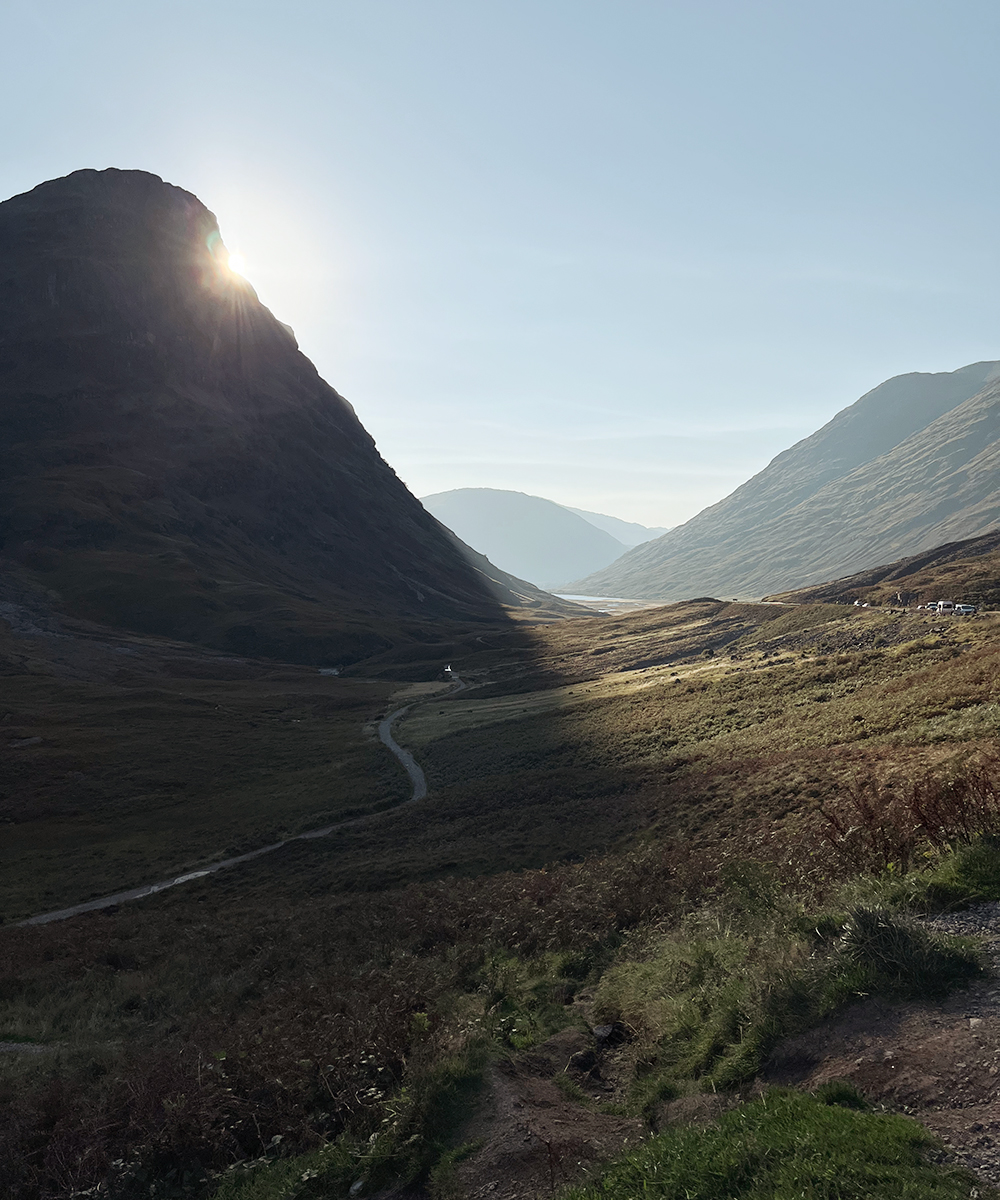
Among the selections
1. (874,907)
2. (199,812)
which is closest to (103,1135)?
(874,907)

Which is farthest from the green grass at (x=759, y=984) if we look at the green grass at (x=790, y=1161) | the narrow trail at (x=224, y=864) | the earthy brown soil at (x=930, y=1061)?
the narrow trail at (x=224, y=864)

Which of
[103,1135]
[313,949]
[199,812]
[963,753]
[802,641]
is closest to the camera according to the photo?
[103,1135]

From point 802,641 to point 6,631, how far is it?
13590 centimetres

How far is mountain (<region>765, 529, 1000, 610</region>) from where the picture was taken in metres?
93.4

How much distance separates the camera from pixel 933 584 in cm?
10406

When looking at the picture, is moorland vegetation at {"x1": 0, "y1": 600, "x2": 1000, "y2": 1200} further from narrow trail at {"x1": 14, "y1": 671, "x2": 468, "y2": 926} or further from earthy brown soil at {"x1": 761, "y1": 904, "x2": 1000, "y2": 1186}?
narrow trail at {"x1": 14, "y1": 671, "x2": 468, "y2": 926}

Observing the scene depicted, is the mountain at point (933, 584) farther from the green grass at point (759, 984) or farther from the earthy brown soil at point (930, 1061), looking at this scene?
the earthy brown soil at point (930, 1061)

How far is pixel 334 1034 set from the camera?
1310cm

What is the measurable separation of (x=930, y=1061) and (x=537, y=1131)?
16.4 ft

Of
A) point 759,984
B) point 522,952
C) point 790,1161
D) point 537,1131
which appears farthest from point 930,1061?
point 522,952

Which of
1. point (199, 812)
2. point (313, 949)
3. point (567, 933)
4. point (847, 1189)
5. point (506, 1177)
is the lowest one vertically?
point (199, 812)

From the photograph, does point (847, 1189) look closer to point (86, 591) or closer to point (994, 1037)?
point (994, 1037)

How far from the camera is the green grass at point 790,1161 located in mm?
6457

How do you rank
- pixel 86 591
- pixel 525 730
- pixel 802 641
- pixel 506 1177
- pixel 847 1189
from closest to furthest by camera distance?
pixel 847 1189 < pixel 506 1177 < pixel 525 730 < pixel 802 641 < pixel 86 591
